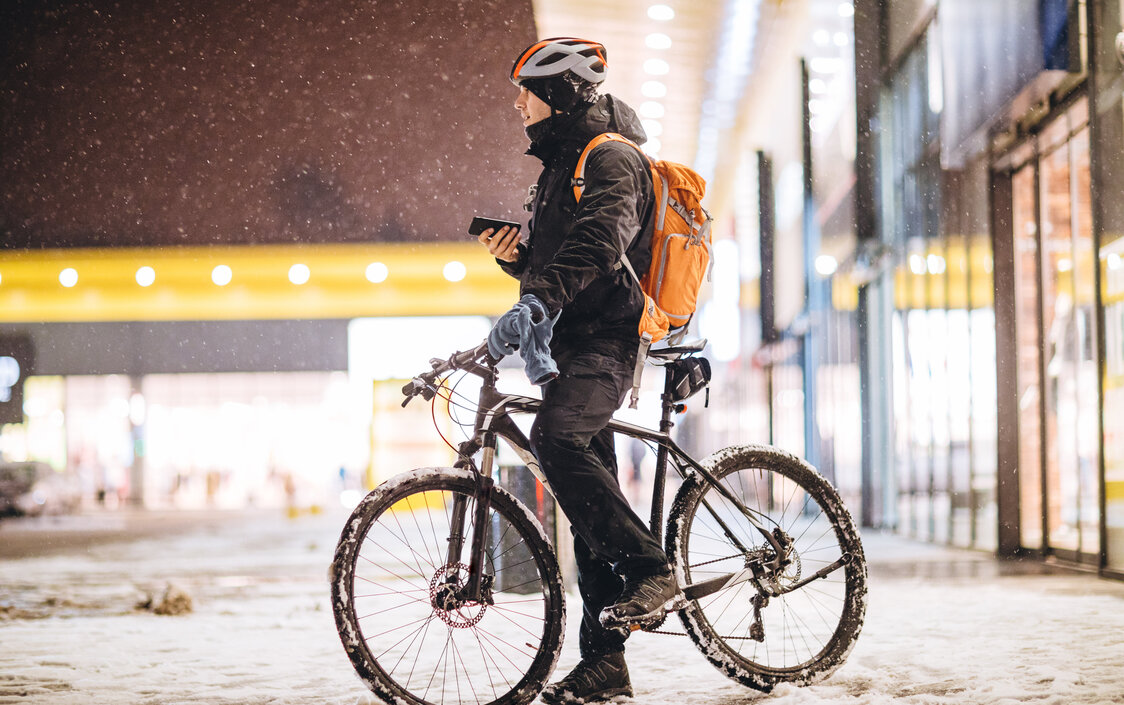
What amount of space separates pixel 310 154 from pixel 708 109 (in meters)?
8.12

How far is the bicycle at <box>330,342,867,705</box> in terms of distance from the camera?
10.8 feet

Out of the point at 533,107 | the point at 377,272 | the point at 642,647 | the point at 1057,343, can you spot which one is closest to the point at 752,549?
the point at 642,647

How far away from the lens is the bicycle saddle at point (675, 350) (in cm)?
366

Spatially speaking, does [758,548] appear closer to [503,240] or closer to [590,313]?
[590,313]

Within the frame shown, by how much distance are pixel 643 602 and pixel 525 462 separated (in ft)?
2.07

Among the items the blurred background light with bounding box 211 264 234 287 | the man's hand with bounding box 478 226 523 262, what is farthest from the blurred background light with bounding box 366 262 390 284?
the man's hand with bounding box 478 226 523 262

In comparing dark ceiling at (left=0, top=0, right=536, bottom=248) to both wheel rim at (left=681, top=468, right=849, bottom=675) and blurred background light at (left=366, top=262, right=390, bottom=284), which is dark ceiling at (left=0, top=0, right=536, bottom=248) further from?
wheel rim at (left=681, top=468, right=849, bottom=675)

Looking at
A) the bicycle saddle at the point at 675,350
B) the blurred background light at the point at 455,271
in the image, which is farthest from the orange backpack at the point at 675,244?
the blurred background light at the point at 455,271

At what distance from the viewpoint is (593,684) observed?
3547 millimetres

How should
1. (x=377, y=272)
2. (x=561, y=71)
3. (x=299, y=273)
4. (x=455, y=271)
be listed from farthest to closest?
1. (x=377, y=272)
2. (x=299, y=273)
3. (x=455, y=271)
4. (x=561, y=71)

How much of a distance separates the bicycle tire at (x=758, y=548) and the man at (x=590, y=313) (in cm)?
26

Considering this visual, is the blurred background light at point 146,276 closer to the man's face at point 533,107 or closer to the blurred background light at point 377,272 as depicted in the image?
the blurred background light at point 377,272

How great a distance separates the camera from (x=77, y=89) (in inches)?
596

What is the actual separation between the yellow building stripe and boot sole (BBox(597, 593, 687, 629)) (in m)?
17.8
